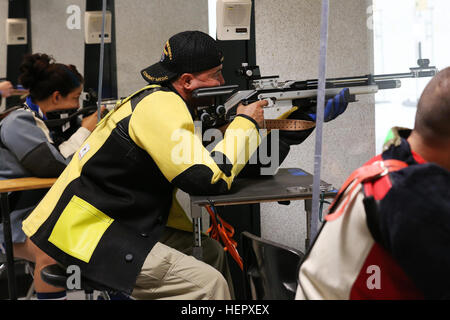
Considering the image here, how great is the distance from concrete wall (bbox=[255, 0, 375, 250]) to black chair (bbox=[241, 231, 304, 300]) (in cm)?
33

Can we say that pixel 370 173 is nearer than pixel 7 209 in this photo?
Yes

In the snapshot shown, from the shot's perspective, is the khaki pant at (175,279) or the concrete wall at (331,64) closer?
the concrete wall at (331,64)

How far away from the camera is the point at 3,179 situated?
2.34m

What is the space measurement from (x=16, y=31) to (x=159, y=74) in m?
1.67

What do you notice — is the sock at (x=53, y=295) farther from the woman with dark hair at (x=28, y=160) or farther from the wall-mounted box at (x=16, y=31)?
the wall-mounted box at (x=16, y=31)

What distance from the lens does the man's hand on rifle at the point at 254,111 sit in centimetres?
179

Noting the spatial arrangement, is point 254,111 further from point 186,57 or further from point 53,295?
point 53,295

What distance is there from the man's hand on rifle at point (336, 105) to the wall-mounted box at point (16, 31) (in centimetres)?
218

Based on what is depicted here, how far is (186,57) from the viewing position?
180cm

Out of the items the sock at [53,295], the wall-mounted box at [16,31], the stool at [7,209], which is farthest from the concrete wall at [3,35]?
the sock at [53,295]

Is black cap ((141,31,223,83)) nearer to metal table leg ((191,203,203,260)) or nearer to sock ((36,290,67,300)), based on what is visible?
metal table leg ((191,203,203,260))

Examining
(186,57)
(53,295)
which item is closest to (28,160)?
(53,295)

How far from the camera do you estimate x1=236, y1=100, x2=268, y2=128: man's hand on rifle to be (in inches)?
70.7
